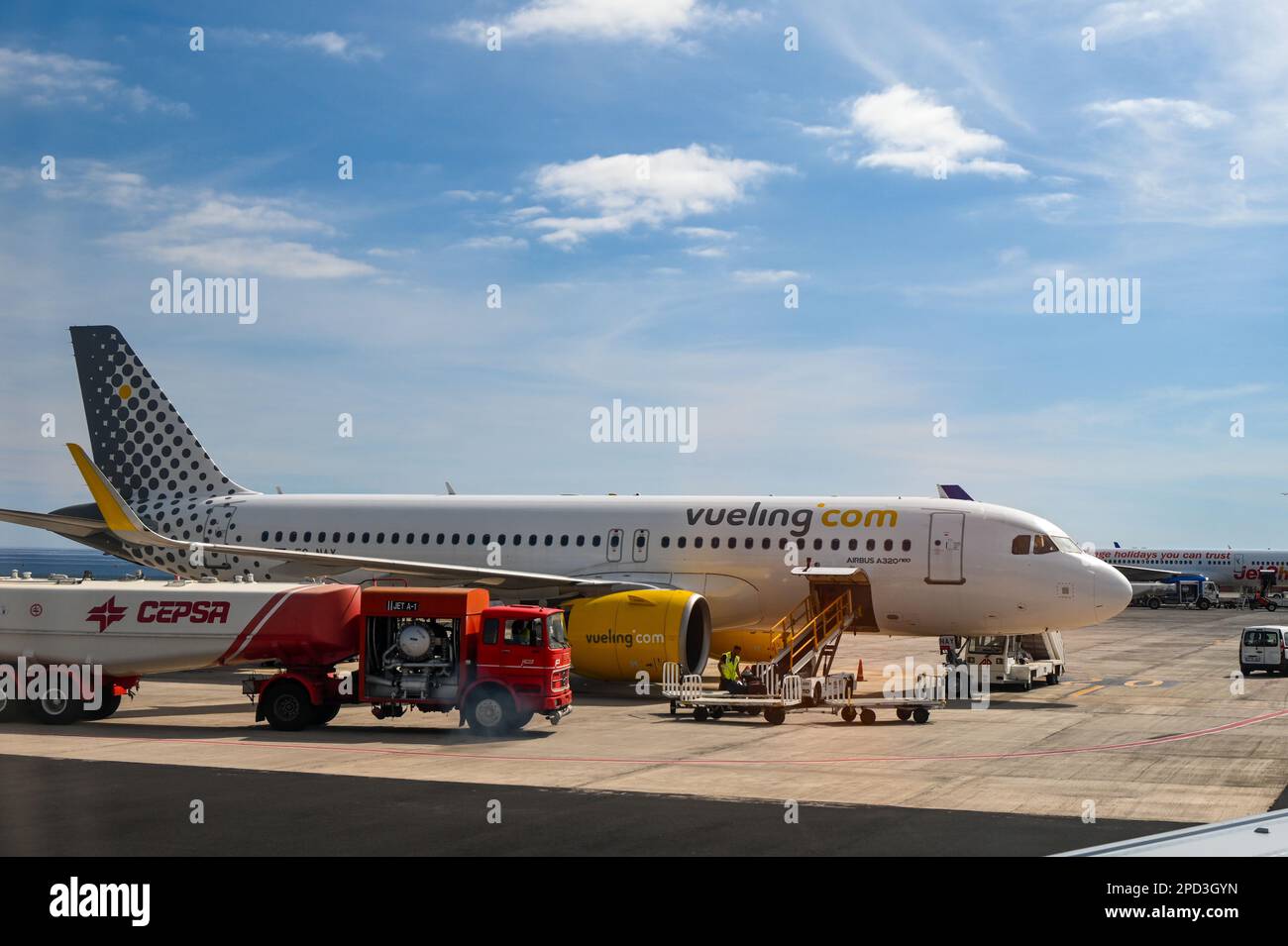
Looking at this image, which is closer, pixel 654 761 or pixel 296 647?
pixel 654 761

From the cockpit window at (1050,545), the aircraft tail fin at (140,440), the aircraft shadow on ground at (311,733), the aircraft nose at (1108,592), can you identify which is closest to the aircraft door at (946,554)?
the cockpit window at (1050,545)

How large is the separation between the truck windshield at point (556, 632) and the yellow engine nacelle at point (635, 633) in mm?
4792

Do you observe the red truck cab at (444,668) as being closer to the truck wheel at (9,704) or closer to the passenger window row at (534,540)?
the truck wheel at (9,704)

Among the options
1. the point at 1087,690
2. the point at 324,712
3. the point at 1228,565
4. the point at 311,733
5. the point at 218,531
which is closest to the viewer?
the point at 311,733

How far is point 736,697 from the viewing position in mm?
27438

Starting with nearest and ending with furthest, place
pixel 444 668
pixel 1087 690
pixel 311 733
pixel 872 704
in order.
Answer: pixel 311 733 → pixel 444 668 → pixel 872 704 → pixel 1087 690

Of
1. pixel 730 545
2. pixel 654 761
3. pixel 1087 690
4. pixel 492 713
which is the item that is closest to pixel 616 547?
pixel 730 545

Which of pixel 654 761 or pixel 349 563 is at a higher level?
pixel 349 563

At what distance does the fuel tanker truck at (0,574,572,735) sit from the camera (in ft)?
81.3

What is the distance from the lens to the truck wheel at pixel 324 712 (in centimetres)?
2562

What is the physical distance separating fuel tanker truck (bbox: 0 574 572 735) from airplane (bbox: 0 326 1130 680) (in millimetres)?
3774

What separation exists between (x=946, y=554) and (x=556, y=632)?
1173 centimetres

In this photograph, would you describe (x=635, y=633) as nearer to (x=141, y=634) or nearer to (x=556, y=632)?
(x=556, y=632)
